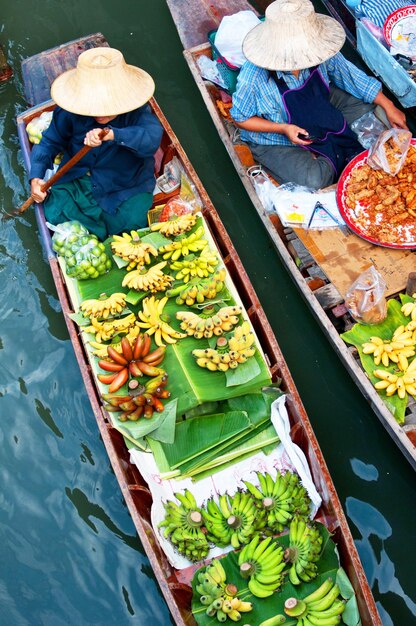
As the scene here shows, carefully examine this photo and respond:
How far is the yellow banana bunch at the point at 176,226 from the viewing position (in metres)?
4.61

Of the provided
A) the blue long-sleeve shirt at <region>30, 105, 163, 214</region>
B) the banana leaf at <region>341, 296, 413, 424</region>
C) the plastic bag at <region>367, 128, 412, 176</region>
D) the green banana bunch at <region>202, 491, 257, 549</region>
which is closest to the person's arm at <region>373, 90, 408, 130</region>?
the plastic bag at <region>367, 128, 412, 176</region>

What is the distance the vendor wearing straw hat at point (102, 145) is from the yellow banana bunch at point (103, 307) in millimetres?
758

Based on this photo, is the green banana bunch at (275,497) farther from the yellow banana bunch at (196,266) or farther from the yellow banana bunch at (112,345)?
the yellow banana bunch at (196,266)

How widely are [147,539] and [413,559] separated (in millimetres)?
1808

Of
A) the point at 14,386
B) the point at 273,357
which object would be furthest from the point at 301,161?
the point at 14,386

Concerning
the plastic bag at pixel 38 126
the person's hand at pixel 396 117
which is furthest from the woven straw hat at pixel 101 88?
the person's hand at pixel 396 117

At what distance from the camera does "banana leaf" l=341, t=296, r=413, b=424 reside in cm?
415

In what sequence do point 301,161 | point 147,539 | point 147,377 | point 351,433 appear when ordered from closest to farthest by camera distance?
point 147,539, point 147,377, point 351,433, point 301,161

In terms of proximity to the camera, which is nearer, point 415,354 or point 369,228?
point 415,354

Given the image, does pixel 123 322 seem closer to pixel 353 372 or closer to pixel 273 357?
pixel 273 357

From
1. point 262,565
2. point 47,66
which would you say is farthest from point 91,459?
point 47,66

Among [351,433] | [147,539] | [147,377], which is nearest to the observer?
[147,539]

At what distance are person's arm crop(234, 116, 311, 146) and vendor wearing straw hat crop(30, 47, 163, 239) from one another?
2.48ft

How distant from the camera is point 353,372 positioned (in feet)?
14.2
